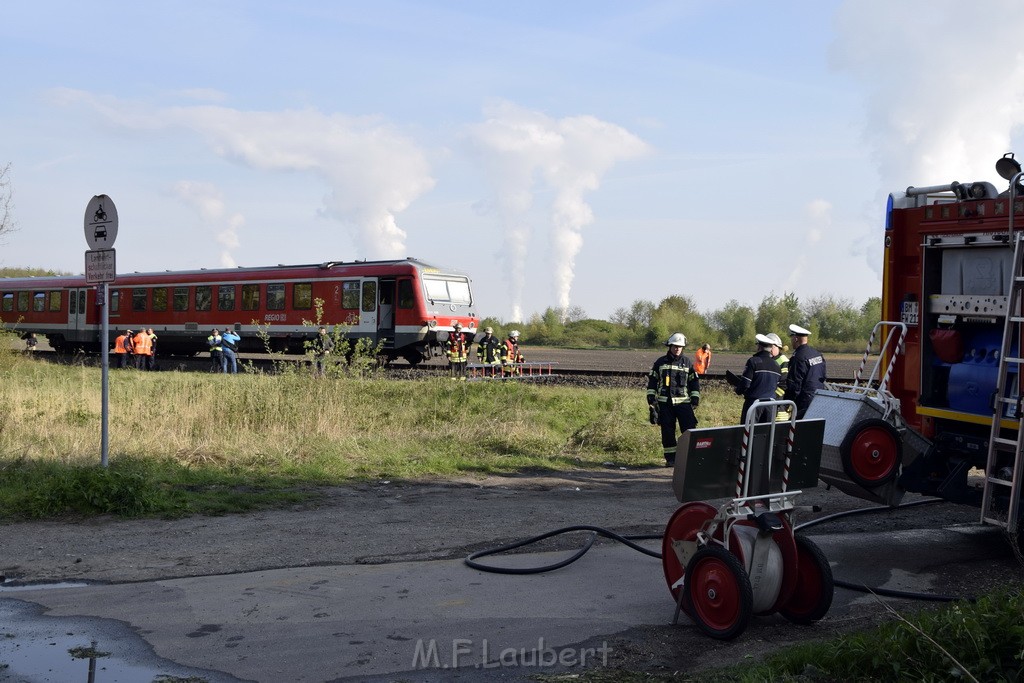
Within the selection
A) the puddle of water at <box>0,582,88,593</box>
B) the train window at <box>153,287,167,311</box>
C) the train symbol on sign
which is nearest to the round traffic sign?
the train symbol on sign

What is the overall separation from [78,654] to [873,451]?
220 inches

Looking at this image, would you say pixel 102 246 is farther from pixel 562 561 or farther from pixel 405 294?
pixel 405 294

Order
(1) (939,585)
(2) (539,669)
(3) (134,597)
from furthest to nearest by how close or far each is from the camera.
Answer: (1) (939,585), (3) (134,597), (2) (539,669)

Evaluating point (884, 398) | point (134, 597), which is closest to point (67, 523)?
point (134, 597)

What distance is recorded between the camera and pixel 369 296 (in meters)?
28.1

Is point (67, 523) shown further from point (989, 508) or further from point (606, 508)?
point (989, 508)

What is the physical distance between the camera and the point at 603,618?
5.61 meters

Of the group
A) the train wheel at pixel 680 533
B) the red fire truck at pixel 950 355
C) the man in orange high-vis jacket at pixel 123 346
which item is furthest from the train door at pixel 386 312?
the train wheel at pixel 680 533

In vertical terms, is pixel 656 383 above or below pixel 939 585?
above

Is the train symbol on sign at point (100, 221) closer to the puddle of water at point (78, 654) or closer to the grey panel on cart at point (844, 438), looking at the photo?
the puddle of water at point (78, 654)

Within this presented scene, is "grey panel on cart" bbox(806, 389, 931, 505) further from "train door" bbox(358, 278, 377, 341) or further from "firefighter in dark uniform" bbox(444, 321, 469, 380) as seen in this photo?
"train door" bbox(358, 278, 377, 341)

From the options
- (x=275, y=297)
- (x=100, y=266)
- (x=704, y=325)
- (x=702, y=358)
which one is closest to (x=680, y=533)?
(x=100, y=266)

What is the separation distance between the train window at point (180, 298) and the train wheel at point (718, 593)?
3013cm

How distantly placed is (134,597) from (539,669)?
2.78 metres
